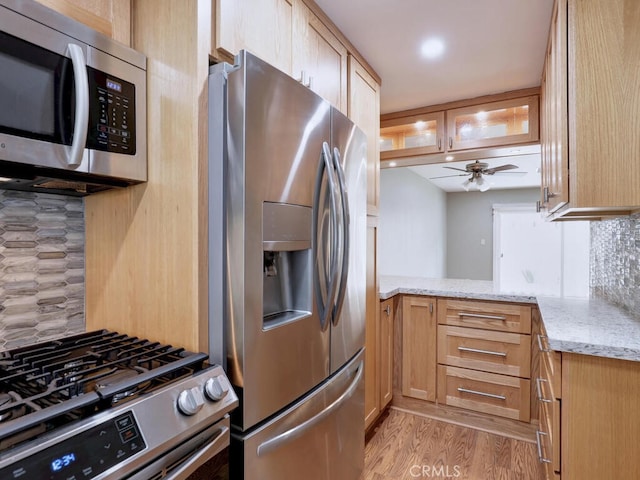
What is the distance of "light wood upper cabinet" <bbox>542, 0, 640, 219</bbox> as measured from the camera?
4.33 feet

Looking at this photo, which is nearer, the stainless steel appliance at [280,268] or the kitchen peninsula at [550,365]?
the stainless steel appliance at [280,268]

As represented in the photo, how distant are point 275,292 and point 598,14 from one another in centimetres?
156

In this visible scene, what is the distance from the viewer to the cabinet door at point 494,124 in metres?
2.58

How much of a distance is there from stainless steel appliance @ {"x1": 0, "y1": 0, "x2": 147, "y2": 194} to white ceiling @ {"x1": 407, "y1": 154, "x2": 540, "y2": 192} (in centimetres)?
385

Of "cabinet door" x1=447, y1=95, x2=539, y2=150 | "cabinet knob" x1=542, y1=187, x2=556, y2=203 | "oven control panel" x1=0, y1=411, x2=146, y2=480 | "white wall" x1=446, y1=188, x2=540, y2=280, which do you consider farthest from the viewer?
"white wall" x1=446, y1=188, x2=540, y2=280

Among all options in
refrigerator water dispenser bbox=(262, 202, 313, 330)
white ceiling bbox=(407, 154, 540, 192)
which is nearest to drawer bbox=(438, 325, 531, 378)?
refrigerator water dispenser bbox=(262, 202, 313, 330)

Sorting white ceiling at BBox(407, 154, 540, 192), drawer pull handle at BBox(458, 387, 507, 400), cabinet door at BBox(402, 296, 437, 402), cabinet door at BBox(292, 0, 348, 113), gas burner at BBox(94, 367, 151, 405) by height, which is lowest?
drawer pull handle at BBox(458, 387, 507, 400)

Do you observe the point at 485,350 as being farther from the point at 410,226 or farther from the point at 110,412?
the point at 410,226

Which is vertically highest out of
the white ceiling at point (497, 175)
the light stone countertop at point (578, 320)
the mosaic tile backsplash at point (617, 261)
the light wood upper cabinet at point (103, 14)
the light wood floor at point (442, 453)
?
the white ceiling at point (497, 175)

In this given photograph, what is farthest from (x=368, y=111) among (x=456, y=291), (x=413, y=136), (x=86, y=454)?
(x=86, y=454)

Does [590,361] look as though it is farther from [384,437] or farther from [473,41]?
[473,41]

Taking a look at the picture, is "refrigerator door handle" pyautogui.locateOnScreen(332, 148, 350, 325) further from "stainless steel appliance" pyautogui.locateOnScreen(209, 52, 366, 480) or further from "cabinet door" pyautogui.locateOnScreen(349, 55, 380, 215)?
"cabinet door" pyautogui.locateOnScreen(349, 55, 380, 215)

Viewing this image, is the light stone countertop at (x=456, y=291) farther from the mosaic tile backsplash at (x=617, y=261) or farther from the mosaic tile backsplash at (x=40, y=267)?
the mosaic tile backsplash at (x=40, y=267)

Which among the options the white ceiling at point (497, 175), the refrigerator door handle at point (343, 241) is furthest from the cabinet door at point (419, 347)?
the white ceiling at point (497, 175)
